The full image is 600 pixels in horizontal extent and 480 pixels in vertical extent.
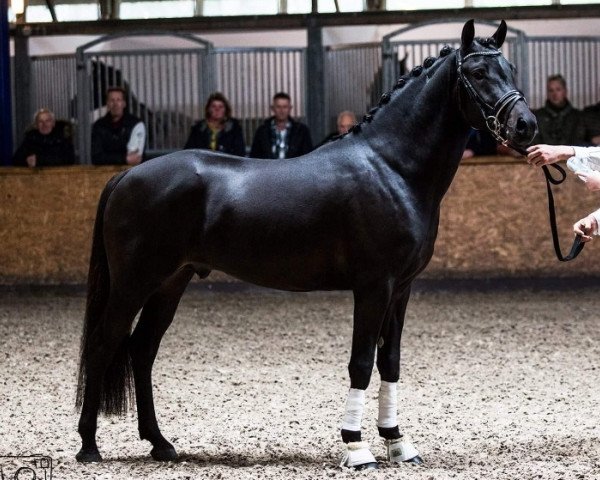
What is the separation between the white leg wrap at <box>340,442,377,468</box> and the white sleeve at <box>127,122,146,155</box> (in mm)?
6297

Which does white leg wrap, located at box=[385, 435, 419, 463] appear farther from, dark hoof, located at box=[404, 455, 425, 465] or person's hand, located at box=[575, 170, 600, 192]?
person's hand, located at box=[575, 170, 600, 192]

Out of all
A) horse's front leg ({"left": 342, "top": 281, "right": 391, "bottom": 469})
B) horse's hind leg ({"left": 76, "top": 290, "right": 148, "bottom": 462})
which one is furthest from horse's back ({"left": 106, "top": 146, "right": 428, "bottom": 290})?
horse's hind leg ({"left": 76, "top": 290, "right": 148, "bottom": 462})

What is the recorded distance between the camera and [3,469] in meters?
4.38

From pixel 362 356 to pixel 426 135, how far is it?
0.93 metres

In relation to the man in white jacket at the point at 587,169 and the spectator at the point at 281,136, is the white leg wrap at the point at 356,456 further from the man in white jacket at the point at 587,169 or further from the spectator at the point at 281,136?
the spectator at the point at 281,136

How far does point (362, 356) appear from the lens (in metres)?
4.43

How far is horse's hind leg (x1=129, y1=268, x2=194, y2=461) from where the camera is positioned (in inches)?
188

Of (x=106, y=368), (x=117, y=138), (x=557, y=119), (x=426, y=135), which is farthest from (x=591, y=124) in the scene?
(x=106, y=368)

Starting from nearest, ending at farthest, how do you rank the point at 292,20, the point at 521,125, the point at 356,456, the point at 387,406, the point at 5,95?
the point at 521,125, the point at 356,456, the point at 387,406, the point at 5,95, the point at 292,20

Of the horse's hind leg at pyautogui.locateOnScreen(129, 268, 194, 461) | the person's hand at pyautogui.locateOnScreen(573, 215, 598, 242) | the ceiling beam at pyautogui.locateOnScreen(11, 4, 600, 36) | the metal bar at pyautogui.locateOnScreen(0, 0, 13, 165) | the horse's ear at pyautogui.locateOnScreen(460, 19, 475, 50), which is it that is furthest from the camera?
the ceiling beam at pyautogui.locateOnScreen(11, 4, 600, 36)

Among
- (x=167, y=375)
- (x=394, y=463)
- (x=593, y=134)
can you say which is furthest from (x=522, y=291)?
(x=394, y=463)

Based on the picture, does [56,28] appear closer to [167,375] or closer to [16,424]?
[167,375]

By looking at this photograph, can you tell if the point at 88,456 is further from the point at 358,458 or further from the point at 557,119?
the point at 557,119

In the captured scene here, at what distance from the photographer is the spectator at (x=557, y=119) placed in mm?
10109
